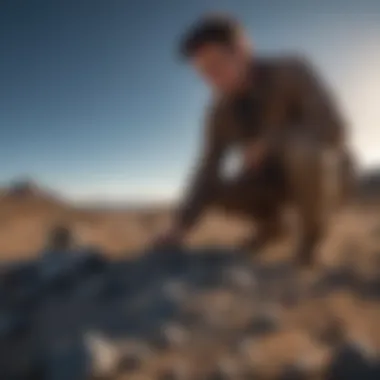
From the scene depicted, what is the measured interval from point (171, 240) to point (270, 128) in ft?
2.20

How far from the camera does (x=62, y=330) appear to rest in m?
1.55

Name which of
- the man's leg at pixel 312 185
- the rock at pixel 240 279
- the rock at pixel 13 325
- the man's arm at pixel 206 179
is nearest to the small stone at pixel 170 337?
the rock at pixel 240 279

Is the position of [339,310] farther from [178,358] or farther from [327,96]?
[327,96]

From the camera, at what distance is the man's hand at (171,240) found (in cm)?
227

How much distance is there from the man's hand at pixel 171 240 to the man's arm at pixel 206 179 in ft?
0.09

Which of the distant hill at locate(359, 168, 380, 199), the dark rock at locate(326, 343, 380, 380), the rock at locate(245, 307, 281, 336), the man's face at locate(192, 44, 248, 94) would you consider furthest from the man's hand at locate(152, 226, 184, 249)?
the distant hill at locate(359, 168, 380, 199)

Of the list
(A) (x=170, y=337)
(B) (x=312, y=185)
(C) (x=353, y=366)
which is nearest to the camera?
(C) (x=353, y=366)

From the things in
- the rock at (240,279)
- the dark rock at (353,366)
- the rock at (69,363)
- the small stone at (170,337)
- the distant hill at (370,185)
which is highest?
the distant hill at (370,185)

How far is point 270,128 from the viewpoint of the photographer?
6.61 feet

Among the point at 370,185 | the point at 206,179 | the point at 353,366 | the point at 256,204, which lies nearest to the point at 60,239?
the point at 206,179

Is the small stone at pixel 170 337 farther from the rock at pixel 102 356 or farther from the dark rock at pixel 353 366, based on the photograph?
the dark rock at pixel 353 366

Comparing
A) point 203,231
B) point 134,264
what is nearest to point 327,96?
point 134,264

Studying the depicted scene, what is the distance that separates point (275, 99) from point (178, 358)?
1.12 metres

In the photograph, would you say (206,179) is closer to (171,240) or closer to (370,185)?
(171,240)
